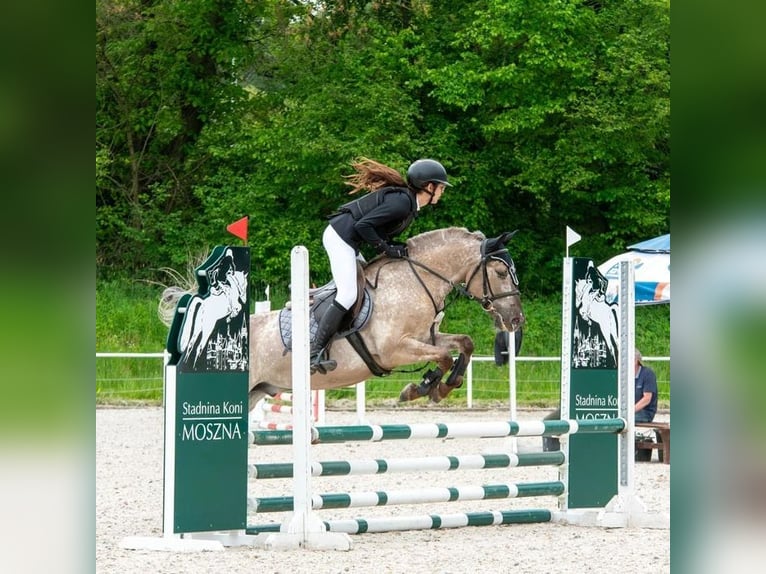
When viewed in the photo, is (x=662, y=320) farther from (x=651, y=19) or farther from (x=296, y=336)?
(x=296, y=336)

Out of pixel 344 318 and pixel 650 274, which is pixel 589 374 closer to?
pixel 344 318

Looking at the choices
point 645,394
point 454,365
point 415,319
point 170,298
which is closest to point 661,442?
point 645,394

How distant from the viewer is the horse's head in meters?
5.79

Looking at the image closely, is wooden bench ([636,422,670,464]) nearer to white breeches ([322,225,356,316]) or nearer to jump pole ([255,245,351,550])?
white breeches ([322,225,356,316])

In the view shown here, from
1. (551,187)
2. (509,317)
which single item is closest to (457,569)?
(509,317)

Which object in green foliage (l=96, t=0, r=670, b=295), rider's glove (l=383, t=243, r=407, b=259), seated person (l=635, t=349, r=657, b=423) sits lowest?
seated person (l=635, t=349, r=657, b=423)

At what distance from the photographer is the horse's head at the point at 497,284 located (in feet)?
19.0

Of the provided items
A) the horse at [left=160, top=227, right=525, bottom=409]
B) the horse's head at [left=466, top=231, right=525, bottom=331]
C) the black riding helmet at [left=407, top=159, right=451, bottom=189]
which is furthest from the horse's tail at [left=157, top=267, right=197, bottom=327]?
the horse's head at [left=466, top=231, right=525, bottom=331]

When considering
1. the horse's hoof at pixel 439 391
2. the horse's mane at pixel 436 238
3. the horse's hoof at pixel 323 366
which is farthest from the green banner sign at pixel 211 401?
the horse's mane at pixel 436 238

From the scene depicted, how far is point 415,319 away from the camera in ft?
18.7

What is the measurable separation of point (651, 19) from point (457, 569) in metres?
17.7

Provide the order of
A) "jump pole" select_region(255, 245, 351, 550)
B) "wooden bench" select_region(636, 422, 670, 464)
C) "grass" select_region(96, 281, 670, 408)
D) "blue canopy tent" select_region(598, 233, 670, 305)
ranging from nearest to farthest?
"jump pole" select_region(255, 245, 351, 550)
"wooden bench" select_region(636, 422, 670, 464)
"blue canopy tent" select_region(598, 233, 670, 305)
"grass" select_region(96, 281, 670, 408)

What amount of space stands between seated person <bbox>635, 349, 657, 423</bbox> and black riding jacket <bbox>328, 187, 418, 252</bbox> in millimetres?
4530
